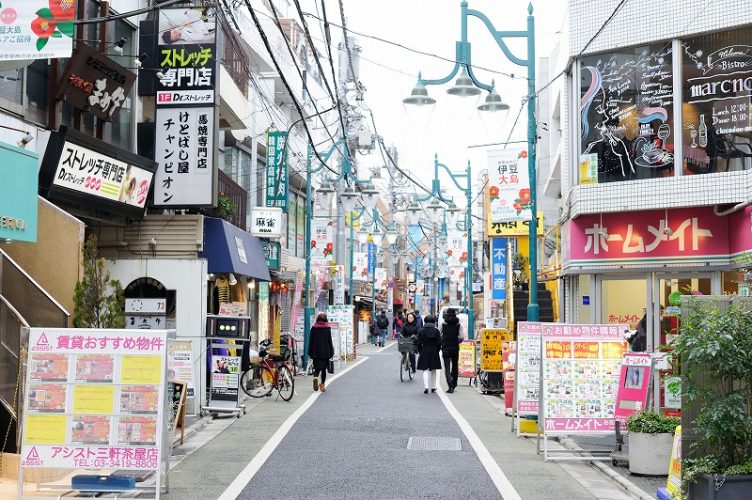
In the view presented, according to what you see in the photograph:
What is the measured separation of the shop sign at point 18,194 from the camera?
11.2 m

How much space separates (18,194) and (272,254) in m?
18.6

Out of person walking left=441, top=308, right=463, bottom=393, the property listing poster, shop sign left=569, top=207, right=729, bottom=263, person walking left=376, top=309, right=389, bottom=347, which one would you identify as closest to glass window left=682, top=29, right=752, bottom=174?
shop sign left=569, top=207, right=729, bottom=263

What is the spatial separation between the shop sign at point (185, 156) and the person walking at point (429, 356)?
742 cm

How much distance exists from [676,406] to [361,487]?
505cm

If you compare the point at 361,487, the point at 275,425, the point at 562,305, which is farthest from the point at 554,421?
the point at 562,305

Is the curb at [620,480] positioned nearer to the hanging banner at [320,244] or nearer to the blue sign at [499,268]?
the blue sign at [499,268]

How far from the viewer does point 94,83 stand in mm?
15898

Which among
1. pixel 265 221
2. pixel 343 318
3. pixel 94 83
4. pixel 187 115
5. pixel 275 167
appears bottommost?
pixel 343 318

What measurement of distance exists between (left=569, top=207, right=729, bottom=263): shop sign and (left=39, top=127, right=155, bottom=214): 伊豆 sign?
8.90m

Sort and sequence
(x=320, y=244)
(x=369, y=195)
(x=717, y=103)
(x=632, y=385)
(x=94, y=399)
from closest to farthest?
(x=94, y=399)
(x=632, y=385)
(x=717, y=103)
(x=369, y=195)
(x=320, y=244)

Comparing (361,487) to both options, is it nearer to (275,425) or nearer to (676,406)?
(676,406)


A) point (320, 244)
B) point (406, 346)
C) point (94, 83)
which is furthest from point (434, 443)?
point (320, 244)

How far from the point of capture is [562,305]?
2431 cm

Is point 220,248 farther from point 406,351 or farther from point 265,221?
point 406,351
